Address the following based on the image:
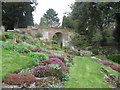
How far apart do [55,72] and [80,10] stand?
50.8ft

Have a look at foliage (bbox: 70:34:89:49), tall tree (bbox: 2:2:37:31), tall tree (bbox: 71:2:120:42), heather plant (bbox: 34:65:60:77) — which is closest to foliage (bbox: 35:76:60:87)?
heather plant (bbox: 34:65:60:77)

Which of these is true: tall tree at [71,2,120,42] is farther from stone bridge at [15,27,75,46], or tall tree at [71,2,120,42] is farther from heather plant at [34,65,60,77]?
heather plant at [34,65,60,77]

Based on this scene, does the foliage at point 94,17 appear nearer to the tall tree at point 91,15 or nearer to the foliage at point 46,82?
the tall tree at point 91,15

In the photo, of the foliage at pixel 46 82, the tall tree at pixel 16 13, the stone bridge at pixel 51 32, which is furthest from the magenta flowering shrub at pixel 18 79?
the tall tree at pixel 16 13

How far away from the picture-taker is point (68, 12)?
923 inches

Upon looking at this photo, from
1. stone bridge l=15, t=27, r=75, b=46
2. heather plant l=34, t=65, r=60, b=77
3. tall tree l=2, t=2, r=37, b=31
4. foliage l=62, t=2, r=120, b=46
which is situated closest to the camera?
heather plant l=34, t=65, r=60, b=77

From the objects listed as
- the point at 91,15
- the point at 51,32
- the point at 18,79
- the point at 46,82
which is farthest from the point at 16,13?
the point at 46,82

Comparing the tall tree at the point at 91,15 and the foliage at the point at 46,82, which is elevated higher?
the tall tree at the point at 91,15

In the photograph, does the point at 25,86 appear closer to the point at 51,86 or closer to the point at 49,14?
the point at 51,86

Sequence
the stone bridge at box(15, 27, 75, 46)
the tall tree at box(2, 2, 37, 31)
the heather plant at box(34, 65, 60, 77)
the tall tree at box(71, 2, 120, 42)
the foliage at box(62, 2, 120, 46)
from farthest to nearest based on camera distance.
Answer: the tall tree at box(2, 2, 37, 31) → the stone bridge at box(15, 27, 75, 46) → the tall tree at box(71, 2, 120, 42) → the foliage at box(62, 2, 120, 46) → the heather plant at box(34, 65, 60, 77)

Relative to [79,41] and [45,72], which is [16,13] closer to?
[79,41]

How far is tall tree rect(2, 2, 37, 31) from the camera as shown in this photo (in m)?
25.5

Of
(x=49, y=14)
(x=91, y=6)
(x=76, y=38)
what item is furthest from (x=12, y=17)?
(x=49, y=14)

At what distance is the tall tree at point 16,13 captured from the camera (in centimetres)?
2553
